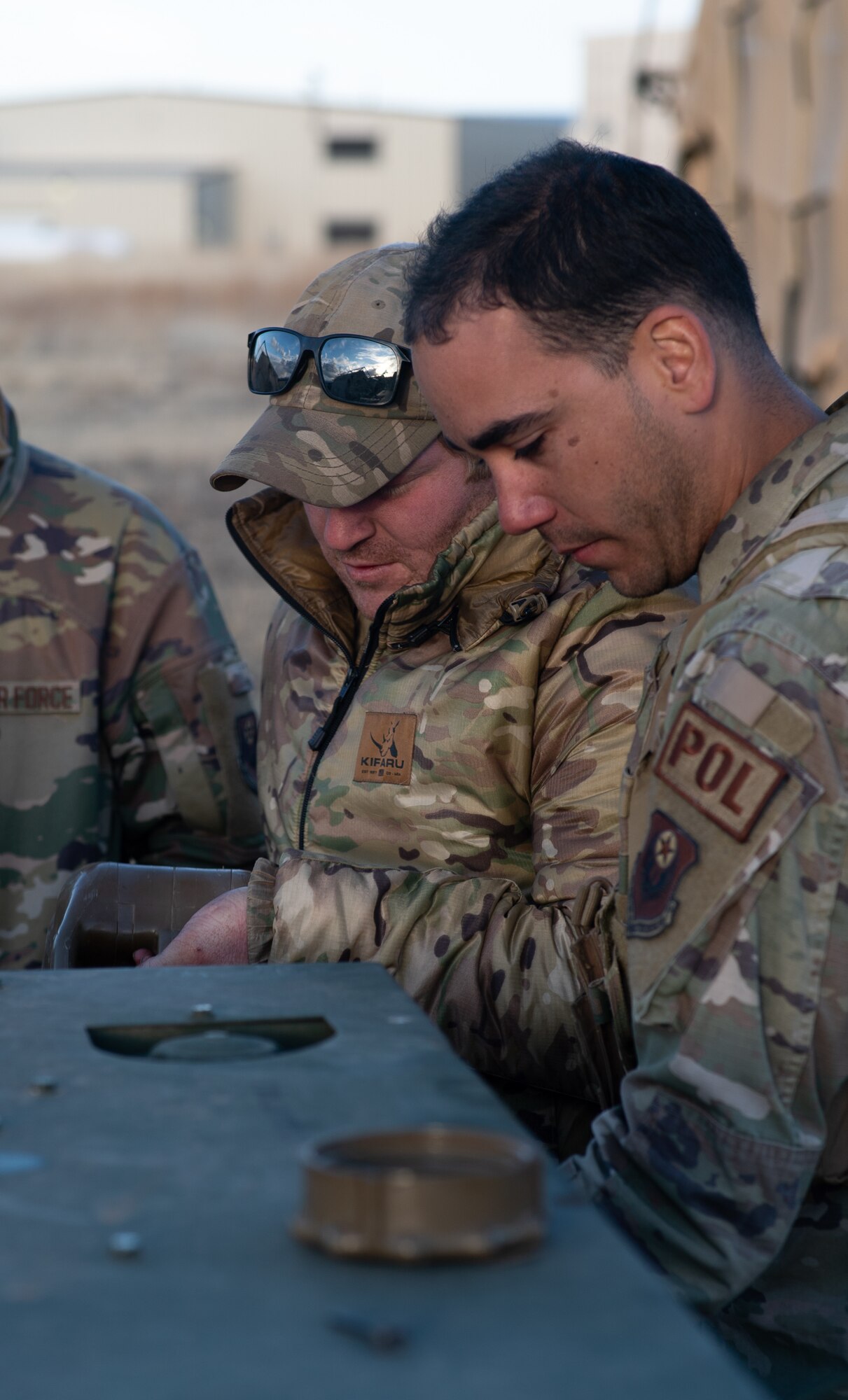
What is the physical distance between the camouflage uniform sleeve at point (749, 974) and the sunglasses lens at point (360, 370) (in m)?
1.24

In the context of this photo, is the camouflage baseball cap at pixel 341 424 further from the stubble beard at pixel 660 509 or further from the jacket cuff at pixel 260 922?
the stubble beard at pixel 660 509

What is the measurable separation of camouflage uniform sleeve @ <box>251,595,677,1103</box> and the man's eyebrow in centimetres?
55

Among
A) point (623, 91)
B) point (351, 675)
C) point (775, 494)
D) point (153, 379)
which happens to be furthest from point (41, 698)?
point (623, 91)

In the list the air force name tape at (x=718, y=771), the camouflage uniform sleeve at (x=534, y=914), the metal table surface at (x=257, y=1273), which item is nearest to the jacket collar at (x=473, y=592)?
the camouflage uniform sleeve at (x=534, y=914)

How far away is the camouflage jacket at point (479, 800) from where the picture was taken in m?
2.17

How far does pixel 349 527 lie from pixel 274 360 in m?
0.35

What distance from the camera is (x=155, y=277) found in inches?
928

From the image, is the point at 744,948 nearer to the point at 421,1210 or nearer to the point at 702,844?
the point at 702,844

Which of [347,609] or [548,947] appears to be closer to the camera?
[548,947]

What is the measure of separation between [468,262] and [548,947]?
875 mm

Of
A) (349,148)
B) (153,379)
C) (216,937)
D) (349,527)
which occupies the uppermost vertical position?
(349,148)

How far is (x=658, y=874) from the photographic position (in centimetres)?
152

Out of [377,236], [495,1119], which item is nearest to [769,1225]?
[495,1119]

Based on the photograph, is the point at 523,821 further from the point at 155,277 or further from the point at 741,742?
the point at 155,277
